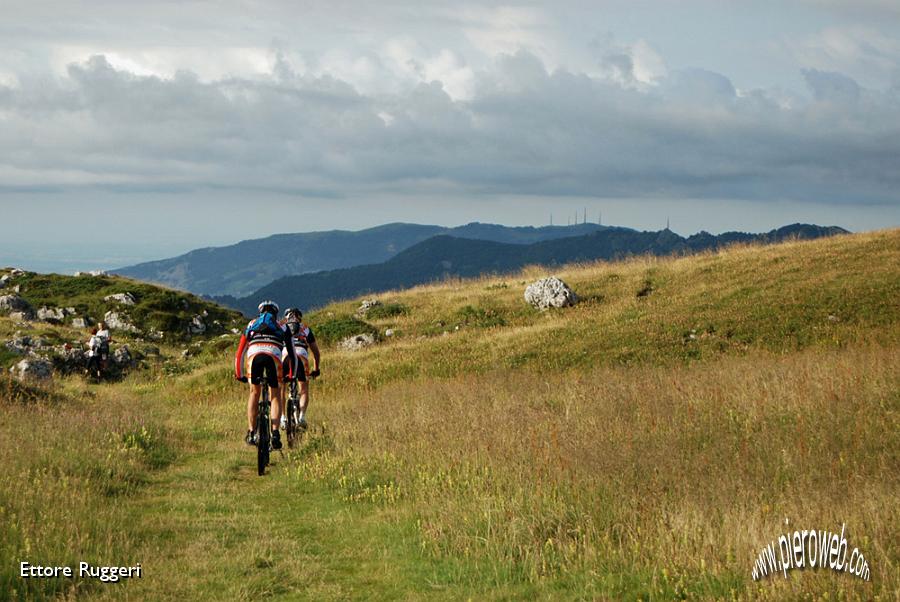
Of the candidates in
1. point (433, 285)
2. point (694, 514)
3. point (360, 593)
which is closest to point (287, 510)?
point (360, 593)

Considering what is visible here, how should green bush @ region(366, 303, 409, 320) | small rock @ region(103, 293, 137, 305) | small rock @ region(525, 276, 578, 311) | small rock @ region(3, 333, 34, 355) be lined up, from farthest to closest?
1. small rock @ region(103, 293, 137, 305)
2. green bush @ region(366, 303, 409, 320)
3. small rock @ region(525, 276, 578, 311)
4. small rock @ region(3, 333, 34, 355)

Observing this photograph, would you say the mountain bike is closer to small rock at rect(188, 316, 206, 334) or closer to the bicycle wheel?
the bicycle wheel

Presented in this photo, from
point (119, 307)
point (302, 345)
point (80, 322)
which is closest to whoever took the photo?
point (302, 345)

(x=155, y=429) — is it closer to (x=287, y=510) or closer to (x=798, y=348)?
(x=287, y=510)

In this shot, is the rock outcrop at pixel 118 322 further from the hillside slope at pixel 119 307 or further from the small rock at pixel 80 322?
the small rock at pixel 80 322

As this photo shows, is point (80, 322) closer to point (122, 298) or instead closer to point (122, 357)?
point (122, 298)

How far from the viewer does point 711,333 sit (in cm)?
2923

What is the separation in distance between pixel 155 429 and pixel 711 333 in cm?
2017

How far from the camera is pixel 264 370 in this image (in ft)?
45.6

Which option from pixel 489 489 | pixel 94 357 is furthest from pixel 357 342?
pixel 489 489

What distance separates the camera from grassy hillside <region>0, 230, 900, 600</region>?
7.56 metres

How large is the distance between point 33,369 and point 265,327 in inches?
741

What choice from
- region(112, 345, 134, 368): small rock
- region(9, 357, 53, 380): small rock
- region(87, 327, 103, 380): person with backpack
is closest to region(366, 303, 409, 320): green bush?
region(112, 345, 134, 368): small rock

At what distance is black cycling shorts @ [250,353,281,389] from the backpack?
0.39 meters
